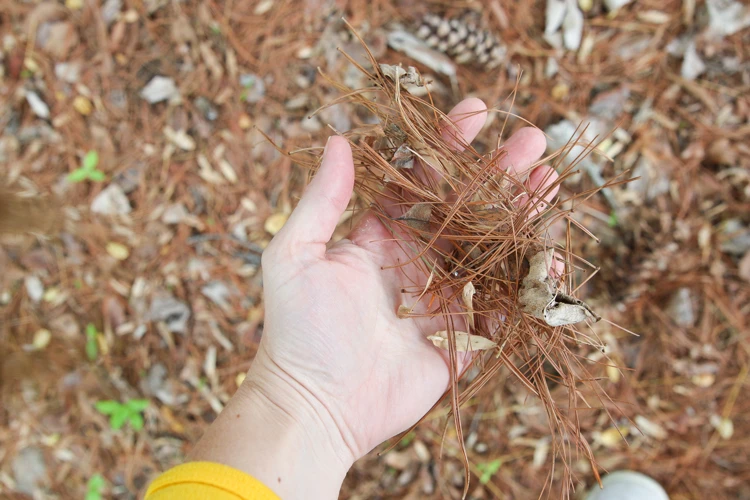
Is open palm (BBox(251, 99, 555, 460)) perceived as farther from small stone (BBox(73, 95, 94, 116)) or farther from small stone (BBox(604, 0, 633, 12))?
small stone (BBox(73, 95, 94, 116))

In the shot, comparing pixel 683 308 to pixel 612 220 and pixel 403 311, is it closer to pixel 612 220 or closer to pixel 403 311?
pixel 612 220

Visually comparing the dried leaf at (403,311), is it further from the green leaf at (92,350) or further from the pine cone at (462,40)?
the green leaf at (92,350)

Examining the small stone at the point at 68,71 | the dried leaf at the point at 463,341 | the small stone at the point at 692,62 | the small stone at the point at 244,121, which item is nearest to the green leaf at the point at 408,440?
the dried leaf at the point at 463,341

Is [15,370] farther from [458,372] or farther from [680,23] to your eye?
[680,23]

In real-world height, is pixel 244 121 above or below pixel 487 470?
above

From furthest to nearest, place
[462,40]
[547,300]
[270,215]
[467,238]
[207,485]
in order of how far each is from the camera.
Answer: [270,215] → [462,40] → [467,238] → [547,300] → [207,485]

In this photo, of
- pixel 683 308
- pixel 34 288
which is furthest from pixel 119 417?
pixel 683 308

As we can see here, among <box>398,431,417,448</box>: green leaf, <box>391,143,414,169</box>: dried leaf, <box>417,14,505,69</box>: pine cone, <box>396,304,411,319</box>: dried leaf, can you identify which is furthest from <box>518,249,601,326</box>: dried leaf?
<box>417,14,505,69</box>: pine cone
